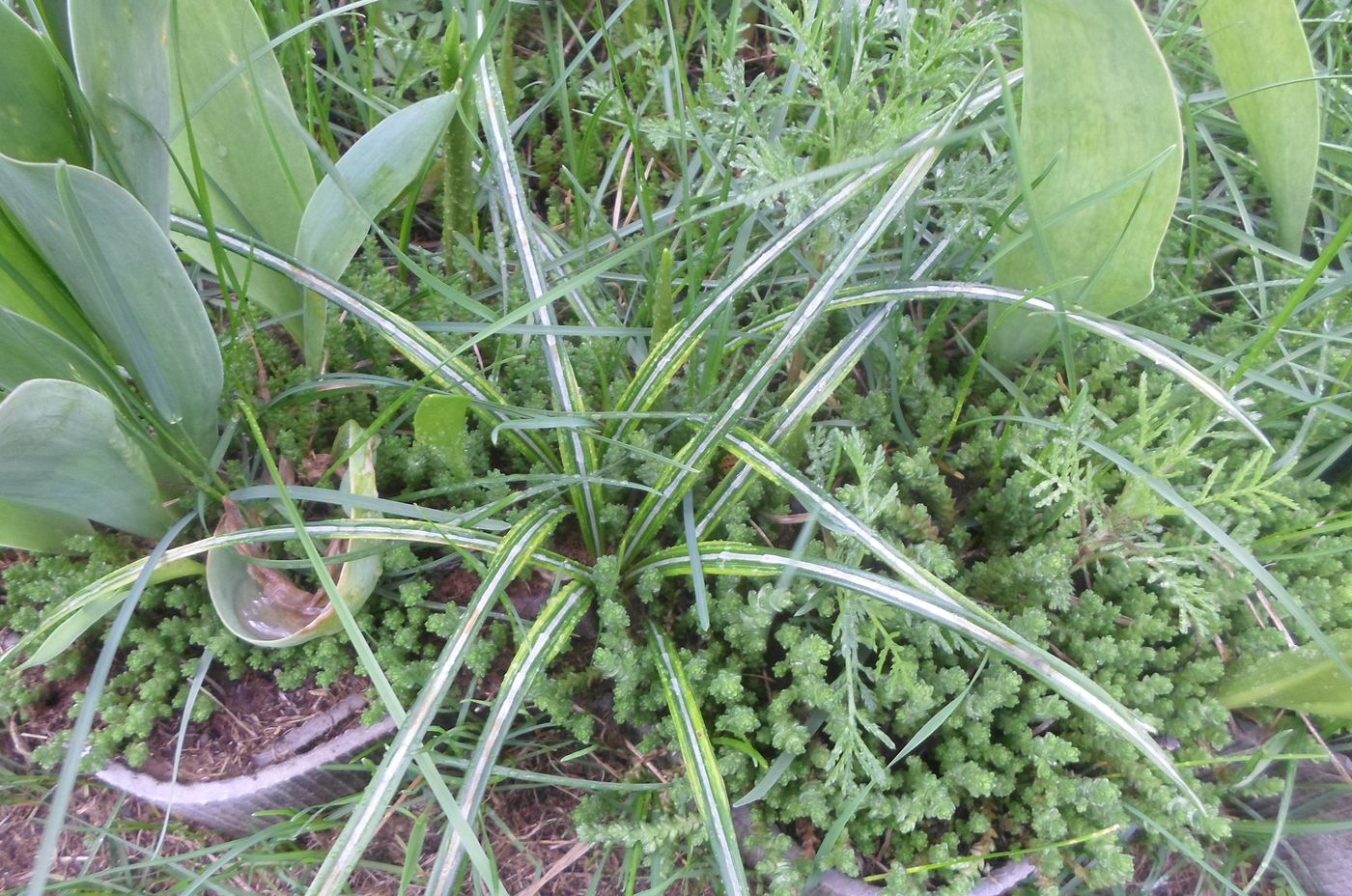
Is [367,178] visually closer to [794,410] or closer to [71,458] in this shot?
[71,458]

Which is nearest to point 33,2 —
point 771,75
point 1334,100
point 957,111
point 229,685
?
point 229,685

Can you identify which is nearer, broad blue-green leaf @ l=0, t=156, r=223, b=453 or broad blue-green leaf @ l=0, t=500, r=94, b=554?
broad blue-green leaf @ l=0, t=156, r=223, b=453

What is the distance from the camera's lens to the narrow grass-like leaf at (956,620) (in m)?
0.68

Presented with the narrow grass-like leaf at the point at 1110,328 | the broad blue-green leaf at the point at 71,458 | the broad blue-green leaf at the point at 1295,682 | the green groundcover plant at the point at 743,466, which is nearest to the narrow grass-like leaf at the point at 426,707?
the green groundcover plant at the point at 743,466

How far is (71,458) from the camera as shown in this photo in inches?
27.5

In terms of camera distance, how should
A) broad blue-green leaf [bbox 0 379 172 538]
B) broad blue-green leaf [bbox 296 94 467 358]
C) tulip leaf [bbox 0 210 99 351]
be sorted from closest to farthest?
broad blue-green leaf [bbox 0 379 172 538], tulip leaf [bbox 0 210 99 351], broad blue-green leaf [bbox 296 94 467 358]

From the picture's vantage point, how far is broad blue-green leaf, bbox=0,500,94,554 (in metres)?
0.86

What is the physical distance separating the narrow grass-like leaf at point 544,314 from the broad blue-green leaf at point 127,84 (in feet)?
1.08

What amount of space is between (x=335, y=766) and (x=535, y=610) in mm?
275

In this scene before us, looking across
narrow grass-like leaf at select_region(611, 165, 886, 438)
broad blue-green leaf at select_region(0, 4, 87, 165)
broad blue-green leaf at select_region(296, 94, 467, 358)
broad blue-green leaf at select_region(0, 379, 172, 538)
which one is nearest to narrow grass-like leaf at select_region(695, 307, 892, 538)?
narrow grass-like leaf at select_region(611, 165, 886, 438)

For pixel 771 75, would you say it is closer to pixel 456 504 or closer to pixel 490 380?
pixel 490 380

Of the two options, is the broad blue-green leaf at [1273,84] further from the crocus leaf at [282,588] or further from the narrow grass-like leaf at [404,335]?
the crocus leaf at [282,588]

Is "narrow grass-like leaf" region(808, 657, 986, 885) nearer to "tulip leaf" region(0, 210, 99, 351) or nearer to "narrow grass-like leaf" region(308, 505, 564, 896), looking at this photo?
"narrow grass-like leaf" region(308, 505, 564, 896)

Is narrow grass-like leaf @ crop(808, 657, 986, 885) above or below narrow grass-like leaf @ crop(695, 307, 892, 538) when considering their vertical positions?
below
